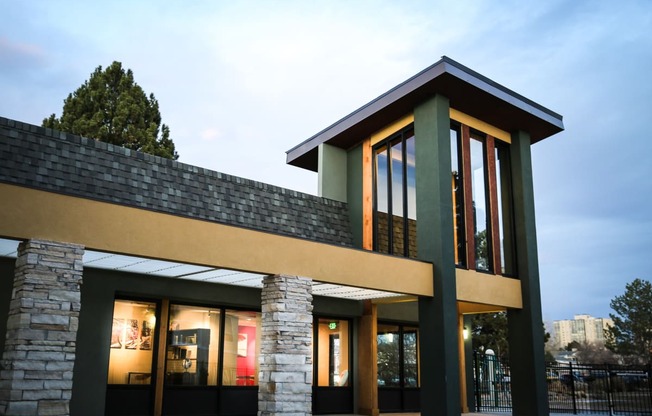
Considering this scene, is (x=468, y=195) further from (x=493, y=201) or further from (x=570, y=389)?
(x=570, y=389)

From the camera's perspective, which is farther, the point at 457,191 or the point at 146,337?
the point at 457,191

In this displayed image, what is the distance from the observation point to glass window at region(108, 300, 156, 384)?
498 inches

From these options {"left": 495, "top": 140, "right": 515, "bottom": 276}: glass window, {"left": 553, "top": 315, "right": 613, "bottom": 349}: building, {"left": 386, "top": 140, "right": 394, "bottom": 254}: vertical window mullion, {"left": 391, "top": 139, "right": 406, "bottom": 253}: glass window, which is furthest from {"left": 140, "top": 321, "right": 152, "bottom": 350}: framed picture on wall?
{"left": 553, "top": 315, "right": 613, "bottom": 349}: building

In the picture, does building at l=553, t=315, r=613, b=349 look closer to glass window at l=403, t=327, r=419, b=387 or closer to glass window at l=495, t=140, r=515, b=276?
glass window at l=403, t=327, r=419, b=387

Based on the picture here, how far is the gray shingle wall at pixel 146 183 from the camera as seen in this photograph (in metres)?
10.9

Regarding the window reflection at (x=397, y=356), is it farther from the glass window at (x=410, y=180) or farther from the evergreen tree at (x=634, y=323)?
the evergreen tree at (x=634, y=323)

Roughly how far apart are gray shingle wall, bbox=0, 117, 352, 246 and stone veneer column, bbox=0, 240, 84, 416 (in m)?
1.07

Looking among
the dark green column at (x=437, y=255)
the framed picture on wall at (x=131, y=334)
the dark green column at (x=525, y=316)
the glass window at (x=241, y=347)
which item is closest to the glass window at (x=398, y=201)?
the dark green column at (x=437, y=255)

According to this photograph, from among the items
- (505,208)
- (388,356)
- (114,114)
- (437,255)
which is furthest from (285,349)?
(114,114)

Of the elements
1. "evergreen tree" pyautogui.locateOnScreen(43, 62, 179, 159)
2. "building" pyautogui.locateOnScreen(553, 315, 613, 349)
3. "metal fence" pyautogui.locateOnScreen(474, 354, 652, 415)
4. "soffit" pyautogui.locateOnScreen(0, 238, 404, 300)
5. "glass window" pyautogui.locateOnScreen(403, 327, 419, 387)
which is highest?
"evergreen tree" pyautogui.locateOnScreen(43, 62, 179, 159)

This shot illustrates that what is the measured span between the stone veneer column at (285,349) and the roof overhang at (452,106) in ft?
19.3

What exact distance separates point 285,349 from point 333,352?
5668 mm

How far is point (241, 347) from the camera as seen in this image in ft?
48.3

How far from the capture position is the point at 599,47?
56281mm
